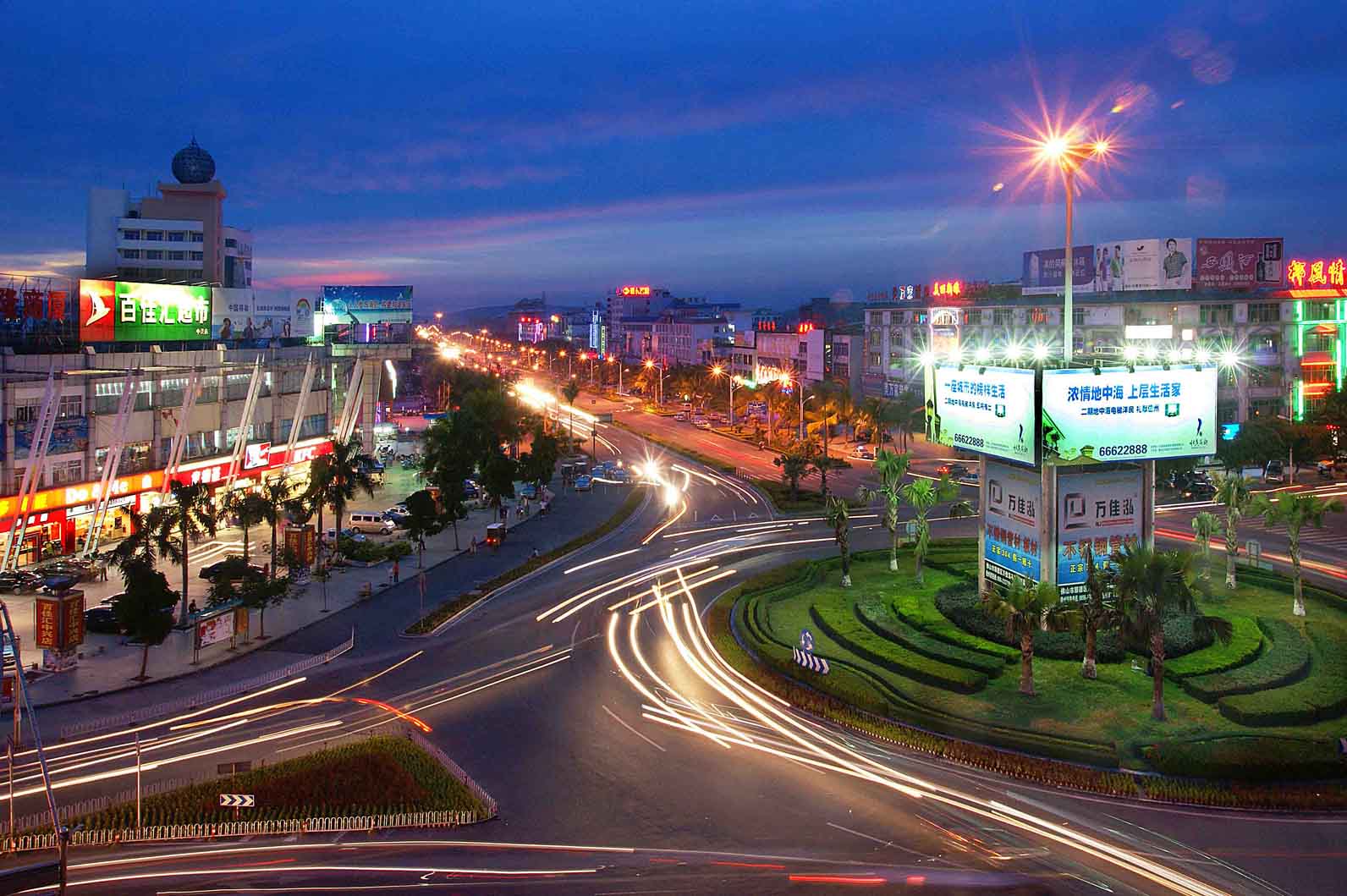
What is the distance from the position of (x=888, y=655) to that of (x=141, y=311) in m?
48.9

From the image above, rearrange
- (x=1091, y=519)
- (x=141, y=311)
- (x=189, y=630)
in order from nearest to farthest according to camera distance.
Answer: (x=1091, y=519) < (x=189, y=630) < (x=141, y=311)

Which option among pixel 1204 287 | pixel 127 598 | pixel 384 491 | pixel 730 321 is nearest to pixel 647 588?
pixel 127 598

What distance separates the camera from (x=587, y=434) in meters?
115

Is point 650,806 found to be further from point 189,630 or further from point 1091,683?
point 189,630

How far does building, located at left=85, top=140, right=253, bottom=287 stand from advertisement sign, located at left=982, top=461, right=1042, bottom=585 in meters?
95.8

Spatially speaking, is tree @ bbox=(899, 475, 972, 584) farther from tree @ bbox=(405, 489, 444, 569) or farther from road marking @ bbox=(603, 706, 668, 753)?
tree @ bbox=(405, 489, 444, 569)

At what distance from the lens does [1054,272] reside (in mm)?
105250

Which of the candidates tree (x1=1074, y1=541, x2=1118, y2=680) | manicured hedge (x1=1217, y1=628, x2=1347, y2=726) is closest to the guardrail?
tree (x1=1074, y1=541, x2=1118, y2=680)

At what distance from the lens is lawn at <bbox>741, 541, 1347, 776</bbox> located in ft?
95.5

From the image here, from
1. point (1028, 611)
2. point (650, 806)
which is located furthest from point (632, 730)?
point (1028, 611)

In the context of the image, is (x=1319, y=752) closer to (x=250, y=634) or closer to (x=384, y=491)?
(x=250, y=634)

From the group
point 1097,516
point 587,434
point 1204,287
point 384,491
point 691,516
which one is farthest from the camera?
point 587,434

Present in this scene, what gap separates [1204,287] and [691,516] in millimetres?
54401

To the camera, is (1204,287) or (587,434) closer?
(1204,287)
